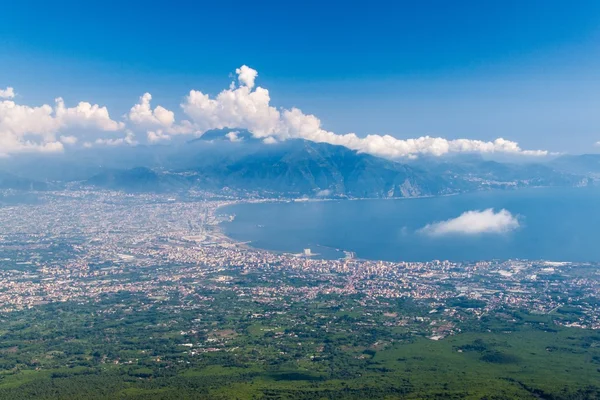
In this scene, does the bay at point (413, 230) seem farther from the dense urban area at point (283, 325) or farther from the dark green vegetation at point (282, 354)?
the dark green vegetation at point (282, 354)

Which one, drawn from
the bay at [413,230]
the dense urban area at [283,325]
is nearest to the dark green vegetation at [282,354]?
the dense urban area at [283,325]

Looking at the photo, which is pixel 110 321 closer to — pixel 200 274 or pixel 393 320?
pixel 200 274

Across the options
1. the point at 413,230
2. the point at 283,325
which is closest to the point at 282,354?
the point at 283,325

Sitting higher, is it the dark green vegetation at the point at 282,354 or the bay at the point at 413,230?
the bay at the point at 413,230

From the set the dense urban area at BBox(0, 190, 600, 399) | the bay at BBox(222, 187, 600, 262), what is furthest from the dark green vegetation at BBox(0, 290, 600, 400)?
the bay at BBox(222, 187, 600, 262)

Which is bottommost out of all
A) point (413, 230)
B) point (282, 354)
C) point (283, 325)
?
point (282, 354)

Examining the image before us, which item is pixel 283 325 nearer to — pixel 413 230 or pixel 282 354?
pixel 282 354

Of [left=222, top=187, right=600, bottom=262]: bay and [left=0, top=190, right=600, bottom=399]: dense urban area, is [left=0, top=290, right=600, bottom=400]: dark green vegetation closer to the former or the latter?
[left=0, top=190, right=600, bottom=399]: dense urban area
